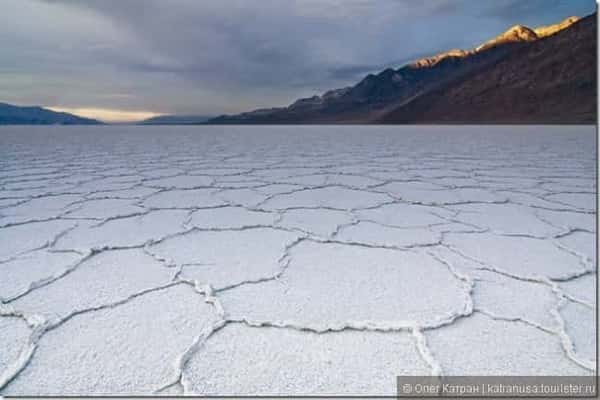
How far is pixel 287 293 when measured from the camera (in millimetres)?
788

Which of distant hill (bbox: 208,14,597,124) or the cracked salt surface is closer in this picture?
the cracked salt surface

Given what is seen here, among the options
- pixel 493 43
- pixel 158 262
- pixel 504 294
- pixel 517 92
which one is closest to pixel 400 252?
pixel 504 294

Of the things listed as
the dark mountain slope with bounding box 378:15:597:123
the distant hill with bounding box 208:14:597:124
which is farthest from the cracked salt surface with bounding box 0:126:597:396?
the dark mountain slope with bounding box 378:15:597:123

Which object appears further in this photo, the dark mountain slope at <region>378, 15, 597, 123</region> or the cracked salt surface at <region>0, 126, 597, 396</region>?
the dark mountain slope at <region>378, 15, 597, 123</region>

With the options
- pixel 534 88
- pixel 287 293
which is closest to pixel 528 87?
pixel 534 88

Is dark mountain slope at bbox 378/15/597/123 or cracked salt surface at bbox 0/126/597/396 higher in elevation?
dark mountain slope at bbox 378/15/597/123

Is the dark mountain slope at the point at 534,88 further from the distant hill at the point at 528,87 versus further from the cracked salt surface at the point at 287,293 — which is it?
the cracked salt surface at the point at 287,293

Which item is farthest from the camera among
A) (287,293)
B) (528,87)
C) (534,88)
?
(528,87)

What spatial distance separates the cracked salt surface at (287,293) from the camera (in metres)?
0.55

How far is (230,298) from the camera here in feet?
2.51

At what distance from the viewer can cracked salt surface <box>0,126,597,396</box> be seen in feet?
1.81

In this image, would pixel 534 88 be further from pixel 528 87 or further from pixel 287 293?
pixel 287 293

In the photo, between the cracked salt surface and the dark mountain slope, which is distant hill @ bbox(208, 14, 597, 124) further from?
the cracked salt surface

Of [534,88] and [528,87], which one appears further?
[528,87]
